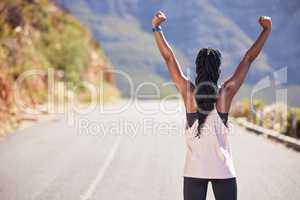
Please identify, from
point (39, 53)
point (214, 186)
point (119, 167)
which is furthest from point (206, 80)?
point (39, 53)

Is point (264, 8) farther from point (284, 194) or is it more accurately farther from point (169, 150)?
point (284, 194)

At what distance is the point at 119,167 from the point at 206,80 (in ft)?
30.0

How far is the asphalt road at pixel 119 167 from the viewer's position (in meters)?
10.3

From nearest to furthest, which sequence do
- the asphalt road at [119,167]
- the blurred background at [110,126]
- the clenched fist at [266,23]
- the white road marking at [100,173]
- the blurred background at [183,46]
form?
the clenched fist at [266,23]
the white road marking at [100,173]
the asphalt road at [119,167]
the blurred background at [110,126]
the blurred background at [183,46]

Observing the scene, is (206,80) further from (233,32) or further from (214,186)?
(233,32)

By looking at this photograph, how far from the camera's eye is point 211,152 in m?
4.79

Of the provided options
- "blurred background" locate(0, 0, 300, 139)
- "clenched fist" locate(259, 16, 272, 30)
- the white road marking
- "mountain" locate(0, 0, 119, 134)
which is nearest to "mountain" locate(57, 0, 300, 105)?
"blurred background" locate(0, 0, 300, 139)

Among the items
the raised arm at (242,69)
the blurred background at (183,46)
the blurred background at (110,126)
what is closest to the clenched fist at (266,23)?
the raised arm at (242,69)

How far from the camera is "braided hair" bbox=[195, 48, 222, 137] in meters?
4.73

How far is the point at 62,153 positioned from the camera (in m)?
16.7

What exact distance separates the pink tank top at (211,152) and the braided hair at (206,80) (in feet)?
0.15

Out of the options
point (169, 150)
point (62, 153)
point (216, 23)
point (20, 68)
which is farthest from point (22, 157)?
point (216, 23)

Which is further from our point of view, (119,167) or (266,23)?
(119,167)

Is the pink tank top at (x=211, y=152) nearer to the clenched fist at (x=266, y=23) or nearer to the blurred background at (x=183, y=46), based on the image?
the clenched fist at (x=266, y=23)
